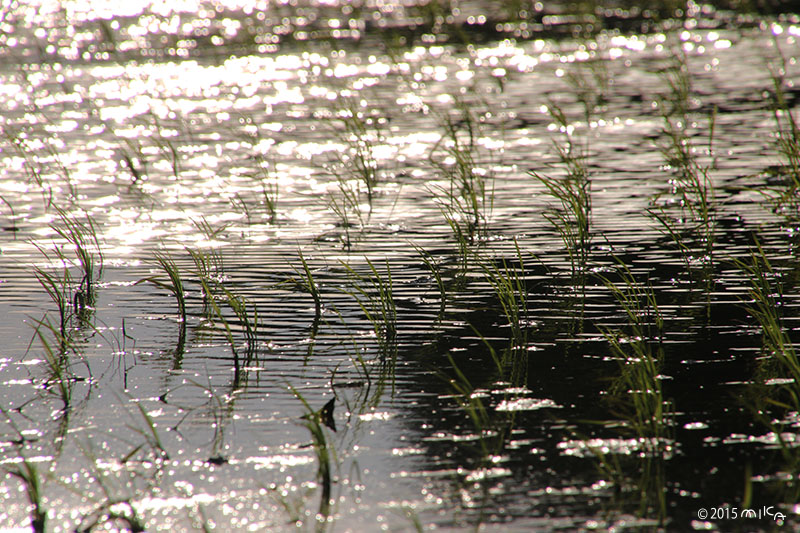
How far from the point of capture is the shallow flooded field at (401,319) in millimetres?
2891

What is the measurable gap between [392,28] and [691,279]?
11648 mm

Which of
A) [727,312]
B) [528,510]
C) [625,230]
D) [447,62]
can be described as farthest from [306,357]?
[447,62]

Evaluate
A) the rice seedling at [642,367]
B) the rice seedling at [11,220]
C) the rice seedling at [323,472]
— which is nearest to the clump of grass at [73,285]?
the rice seedling at [11,220]

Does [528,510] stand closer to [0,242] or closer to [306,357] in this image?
[306,357]

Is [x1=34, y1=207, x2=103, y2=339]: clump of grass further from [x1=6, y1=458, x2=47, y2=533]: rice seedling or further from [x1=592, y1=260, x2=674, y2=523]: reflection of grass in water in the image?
[x1=592, y1=260, x2=674, y2=523]: reflection of grass in water

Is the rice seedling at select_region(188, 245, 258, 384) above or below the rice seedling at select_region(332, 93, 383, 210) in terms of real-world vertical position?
below

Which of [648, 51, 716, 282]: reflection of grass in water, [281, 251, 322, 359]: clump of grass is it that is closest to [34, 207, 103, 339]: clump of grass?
[281, 251, 322, 359]: clump of grass

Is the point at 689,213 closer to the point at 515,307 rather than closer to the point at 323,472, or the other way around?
the point at 515,307

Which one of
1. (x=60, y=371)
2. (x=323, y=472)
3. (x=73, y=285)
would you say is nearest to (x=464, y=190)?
(x=73, y=285)

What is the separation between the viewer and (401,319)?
4395 mm

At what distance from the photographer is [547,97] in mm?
10148

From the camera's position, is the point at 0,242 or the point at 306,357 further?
the point at 0,242

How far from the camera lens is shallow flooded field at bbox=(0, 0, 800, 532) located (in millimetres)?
2891

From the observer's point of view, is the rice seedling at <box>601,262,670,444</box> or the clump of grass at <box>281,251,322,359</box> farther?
the clump of grass at <box>281,251,322,359</box>
